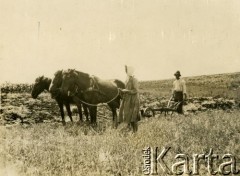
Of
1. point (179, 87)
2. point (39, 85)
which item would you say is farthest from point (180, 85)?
point (39, 85)

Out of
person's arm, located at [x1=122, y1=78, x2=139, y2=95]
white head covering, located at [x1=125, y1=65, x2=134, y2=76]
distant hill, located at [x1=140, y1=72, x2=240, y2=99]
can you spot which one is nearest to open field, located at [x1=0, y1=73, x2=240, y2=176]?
distant hill, located at [x1=140, y1=72, x2=240, y2=99]

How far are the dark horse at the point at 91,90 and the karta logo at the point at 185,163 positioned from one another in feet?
4.89

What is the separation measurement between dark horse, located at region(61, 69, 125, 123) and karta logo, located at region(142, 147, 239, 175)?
1489 mm

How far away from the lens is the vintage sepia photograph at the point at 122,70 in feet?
24.8

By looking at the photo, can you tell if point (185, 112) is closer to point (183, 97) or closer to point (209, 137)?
point (183, 97)

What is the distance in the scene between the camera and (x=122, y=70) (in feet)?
25.9

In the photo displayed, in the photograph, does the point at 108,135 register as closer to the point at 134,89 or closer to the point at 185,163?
the point at 134,89

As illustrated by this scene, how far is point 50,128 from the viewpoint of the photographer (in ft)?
26.8

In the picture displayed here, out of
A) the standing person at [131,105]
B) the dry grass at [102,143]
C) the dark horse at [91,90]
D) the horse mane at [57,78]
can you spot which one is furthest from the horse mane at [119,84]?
the horse mane at [57,78]

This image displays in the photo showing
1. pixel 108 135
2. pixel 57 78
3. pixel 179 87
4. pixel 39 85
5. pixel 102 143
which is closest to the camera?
pixel 102 143

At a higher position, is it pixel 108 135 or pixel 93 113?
pixel 93 113

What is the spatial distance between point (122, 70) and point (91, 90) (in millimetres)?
1131

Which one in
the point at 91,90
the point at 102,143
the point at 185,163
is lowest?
the point at 185,163

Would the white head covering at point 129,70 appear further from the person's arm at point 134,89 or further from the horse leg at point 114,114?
the horse leg at point 114,114
